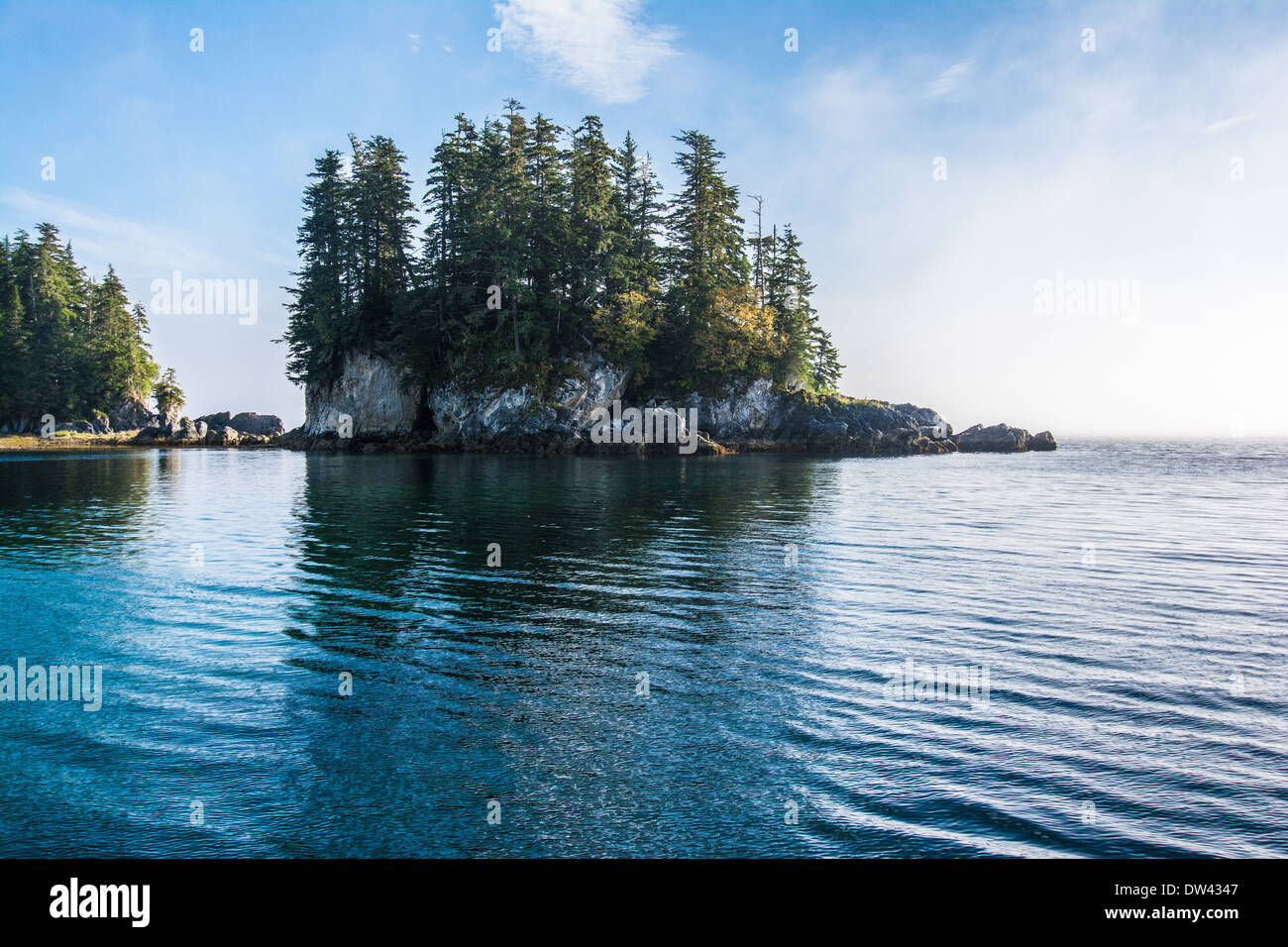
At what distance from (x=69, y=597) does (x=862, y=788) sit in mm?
16878

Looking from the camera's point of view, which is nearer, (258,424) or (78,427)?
(78,427)

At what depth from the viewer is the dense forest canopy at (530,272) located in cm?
7194

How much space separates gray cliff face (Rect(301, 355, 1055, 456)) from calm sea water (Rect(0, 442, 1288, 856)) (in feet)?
155

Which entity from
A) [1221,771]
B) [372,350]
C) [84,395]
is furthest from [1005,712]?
[84,395]

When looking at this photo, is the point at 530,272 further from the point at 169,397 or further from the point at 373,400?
the point at 169,397

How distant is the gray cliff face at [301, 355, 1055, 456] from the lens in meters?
71.8

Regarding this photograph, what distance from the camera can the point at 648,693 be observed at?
10.2m

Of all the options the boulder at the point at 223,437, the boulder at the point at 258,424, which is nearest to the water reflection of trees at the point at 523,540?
the boulder at the point at 223,437

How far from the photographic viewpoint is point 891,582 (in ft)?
57.1

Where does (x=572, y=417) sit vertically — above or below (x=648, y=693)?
above

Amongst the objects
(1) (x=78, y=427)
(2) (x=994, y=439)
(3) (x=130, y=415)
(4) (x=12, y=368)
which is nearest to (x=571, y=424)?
(2) (x=994, y=439)

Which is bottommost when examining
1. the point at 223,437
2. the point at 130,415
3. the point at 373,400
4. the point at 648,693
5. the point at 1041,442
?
the point at 648,693

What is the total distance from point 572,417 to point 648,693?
62888 mm

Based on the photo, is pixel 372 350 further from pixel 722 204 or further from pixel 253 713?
pixel 253 713
